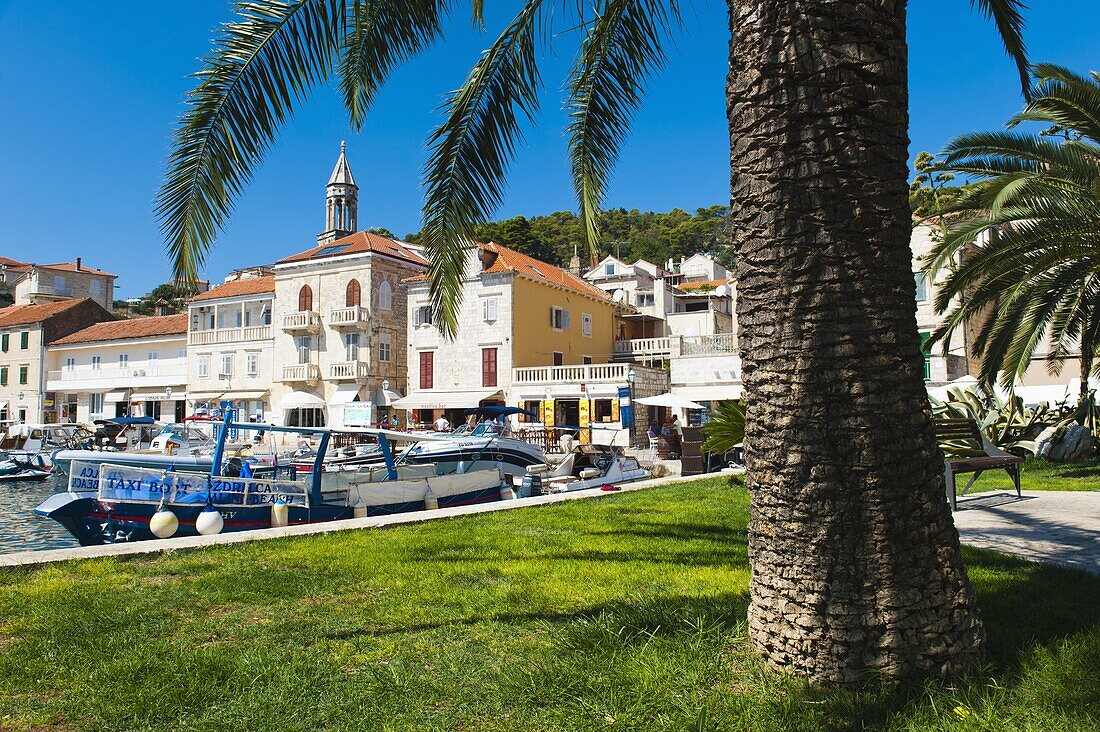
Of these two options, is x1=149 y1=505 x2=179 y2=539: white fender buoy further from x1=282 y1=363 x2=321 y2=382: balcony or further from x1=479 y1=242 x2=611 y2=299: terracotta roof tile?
x1=282 y1=363 x2=321 y2=382: balcony

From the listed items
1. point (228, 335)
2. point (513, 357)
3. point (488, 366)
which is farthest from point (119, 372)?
point (513, 357)

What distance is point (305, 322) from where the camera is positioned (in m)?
42.8

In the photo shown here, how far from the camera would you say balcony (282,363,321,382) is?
4222 centimetres

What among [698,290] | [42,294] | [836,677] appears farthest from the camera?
[42,294]

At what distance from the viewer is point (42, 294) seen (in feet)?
231

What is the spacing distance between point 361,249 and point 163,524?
31091 mm

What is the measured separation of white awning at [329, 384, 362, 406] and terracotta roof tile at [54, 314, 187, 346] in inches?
597

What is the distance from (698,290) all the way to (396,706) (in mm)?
58458

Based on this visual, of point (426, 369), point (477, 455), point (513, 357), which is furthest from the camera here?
point (426, 369)

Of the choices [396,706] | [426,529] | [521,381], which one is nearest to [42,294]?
[521,381]

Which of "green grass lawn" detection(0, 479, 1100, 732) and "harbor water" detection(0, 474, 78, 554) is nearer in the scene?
"green grass lawn" detection(0, 479, 1100, 732)

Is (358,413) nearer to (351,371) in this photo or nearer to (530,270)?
(351,371)

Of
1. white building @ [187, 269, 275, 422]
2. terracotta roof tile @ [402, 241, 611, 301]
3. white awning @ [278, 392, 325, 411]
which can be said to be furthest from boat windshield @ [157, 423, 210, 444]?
terracotta roof tile @ [402, 241, 611, 301]

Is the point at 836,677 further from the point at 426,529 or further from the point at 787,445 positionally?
the point at 426,529
